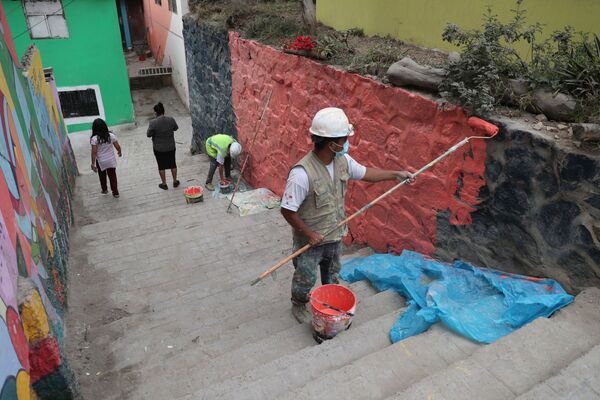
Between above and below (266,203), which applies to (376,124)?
above

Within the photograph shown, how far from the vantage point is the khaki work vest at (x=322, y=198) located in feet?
10.1

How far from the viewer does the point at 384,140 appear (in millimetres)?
4293

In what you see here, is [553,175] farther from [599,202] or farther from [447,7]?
[447,7]

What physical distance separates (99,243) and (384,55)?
443 centimetres

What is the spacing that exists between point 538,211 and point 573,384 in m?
1.22

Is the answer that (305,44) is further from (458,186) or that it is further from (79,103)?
(79,103)

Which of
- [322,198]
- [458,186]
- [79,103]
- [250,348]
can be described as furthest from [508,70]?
[79,103]

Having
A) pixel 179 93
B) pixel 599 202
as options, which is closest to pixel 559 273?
pixel 599 202

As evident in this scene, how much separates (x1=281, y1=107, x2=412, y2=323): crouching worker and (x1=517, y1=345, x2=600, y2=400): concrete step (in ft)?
5.25

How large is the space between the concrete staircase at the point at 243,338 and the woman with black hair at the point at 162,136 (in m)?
1.57

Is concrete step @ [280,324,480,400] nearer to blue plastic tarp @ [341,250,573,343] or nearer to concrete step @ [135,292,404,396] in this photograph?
blue plastic tarp @ [341,250,573,343]

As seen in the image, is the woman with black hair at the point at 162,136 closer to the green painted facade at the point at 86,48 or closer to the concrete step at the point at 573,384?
the concrete step at the point at 573,384

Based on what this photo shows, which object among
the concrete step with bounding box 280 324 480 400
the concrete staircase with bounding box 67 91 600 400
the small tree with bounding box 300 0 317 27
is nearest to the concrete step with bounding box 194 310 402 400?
the concrete staircase with bounding box 67 91 600 400

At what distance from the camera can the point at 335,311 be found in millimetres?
3270
